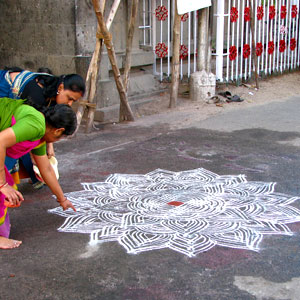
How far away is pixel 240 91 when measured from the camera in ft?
26.6

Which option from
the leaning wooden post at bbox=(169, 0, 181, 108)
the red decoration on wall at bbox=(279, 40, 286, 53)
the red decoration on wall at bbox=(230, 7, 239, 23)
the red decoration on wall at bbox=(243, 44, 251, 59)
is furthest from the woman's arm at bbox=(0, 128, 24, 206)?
the red decoration on wall at bbox=(279, 40, 286, 53)

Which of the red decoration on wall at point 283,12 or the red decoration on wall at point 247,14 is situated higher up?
the red decoration on wall at point 283,12

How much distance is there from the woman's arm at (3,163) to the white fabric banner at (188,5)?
15.2 ft

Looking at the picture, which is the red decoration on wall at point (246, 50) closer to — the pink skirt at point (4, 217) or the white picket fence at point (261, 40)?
the white picket fence at point (261, 40)

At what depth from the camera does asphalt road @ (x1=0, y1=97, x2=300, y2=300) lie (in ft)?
7.97

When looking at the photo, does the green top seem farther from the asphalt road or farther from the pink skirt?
the asphalt road

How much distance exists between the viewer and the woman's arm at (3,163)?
8.77 ft

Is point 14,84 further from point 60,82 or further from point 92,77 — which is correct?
point 92,77

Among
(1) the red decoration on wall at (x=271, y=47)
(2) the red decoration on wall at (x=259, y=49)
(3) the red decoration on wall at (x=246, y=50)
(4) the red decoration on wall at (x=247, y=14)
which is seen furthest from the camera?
(1) the red decoration on wall at (x=271, y=47)

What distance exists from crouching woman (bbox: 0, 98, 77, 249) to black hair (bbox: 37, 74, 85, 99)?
1.20 feet

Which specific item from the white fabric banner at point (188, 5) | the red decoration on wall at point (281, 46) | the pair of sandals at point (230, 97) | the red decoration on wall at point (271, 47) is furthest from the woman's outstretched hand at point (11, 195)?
the red decoration on wall at point (281, 46)

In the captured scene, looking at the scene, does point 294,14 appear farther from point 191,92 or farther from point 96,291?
point 96,291

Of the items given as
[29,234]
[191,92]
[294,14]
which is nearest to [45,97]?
[29,234]

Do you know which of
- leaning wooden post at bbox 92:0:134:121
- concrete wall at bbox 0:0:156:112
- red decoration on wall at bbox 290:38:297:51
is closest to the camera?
leaning wooden post at bbox 92:0:134:121
